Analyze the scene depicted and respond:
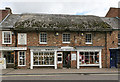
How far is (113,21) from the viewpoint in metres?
16.4

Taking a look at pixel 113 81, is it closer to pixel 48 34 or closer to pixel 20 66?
pixel 48 34

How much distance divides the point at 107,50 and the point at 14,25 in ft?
43.3

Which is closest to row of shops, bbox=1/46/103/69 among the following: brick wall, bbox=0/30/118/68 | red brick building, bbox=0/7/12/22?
brick wall, bbox=0/30/118/68

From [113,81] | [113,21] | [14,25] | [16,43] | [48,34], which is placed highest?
[113,21]

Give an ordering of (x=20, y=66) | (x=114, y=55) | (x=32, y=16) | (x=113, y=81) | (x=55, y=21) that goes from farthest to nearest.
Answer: (x=32, y=16), (x=55, y=21), (x=114, y=55), (x=20, y=66), (x=113, y=81)

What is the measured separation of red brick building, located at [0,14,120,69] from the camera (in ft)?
42.8

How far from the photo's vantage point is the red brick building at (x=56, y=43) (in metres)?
13.0

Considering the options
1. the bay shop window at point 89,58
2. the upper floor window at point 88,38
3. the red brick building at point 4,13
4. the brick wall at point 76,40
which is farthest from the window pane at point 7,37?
the upper floor window at point 88,38

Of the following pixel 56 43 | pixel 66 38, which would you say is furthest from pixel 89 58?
pixel 56 43

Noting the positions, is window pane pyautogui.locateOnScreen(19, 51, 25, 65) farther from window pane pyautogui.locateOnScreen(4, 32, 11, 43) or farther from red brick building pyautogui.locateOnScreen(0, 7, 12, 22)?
red brick building pyautogui.locateOnScreen(0, 7, 12, 22)

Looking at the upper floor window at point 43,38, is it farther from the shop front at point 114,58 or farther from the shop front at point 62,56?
the shop front at point 114,58

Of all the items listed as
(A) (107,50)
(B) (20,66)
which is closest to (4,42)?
(B) (20,66)

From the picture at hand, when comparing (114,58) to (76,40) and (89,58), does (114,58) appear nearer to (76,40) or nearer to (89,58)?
(89,58)

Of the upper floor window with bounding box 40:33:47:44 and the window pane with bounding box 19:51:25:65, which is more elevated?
the upper floor window with bounding box 40:33:47:44
